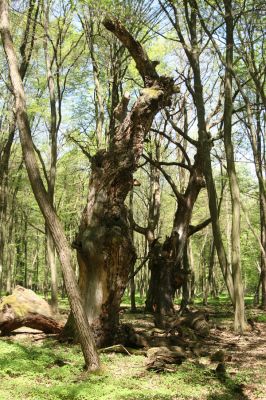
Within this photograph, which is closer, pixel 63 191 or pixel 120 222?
pixel 120 222

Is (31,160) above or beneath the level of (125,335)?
above

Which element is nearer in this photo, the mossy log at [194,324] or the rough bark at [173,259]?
the mossy log at [194,324]

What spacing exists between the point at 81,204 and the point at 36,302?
58.5ft

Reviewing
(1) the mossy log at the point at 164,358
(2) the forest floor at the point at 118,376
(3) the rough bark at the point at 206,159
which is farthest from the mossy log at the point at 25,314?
(3) the rough bark at the point at 206,159

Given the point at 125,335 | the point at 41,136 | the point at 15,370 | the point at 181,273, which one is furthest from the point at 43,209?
the point at 41,136

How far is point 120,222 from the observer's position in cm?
810

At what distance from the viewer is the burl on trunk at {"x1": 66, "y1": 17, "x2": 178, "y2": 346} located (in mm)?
7820

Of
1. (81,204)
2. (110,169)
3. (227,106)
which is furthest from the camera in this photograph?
(81,204)

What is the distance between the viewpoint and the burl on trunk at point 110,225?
7820 mm

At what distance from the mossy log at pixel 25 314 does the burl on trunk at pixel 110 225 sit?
150cm

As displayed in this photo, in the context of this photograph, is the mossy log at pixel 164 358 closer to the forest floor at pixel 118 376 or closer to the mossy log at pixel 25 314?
the forest floor at pixel 118 376

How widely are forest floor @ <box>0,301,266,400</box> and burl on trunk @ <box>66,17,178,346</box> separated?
903mm

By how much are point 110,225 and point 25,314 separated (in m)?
2.71

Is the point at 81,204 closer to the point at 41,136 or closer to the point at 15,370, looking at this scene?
the point at 41,136
